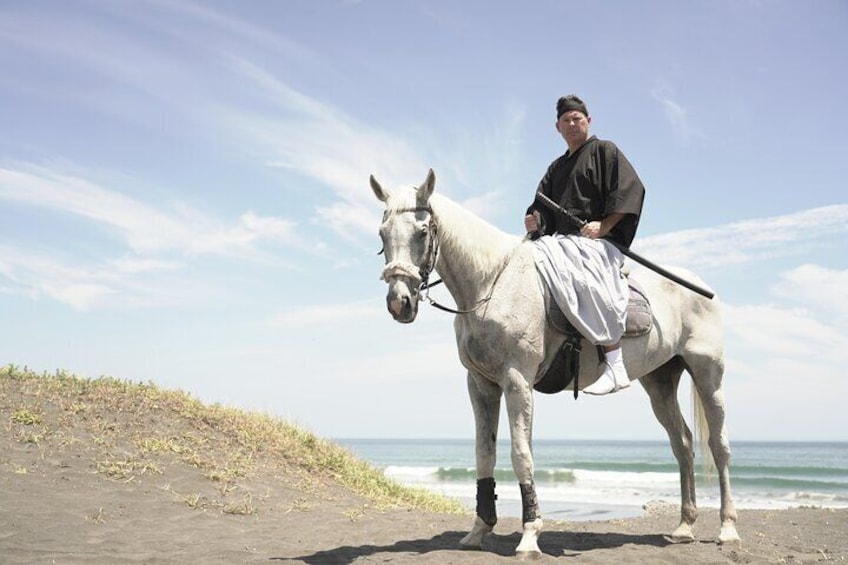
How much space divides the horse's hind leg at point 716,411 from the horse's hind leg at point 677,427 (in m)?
0.23

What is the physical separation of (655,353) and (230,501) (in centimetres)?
484

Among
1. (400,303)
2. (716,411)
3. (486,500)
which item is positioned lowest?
(486,500)

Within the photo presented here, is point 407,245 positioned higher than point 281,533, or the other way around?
point 407,245

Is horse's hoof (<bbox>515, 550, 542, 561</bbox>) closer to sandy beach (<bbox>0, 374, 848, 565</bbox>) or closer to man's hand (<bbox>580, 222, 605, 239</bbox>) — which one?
sandy beach (<bbox>0, 374, 848, 565</bbox>)

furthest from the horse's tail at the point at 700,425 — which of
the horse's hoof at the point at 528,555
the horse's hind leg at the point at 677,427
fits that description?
the horse's hoof at the point at 528,555

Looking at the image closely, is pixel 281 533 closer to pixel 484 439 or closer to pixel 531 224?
pixel 484 439

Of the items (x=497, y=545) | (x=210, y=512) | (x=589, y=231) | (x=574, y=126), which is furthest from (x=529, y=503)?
(x=210, y=512)

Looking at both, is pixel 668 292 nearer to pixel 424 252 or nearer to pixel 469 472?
pixel 424 252

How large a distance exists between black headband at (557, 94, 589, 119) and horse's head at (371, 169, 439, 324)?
1.76m

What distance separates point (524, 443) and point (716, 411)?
2.57 m

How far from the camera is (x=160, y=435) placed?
30.1 feet

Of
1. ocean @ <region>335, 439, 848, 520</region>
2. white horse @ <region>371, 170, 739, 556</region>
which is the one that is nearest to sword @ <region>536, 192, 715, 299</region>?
white horse @ <region>371, 170, 739, 556</region>

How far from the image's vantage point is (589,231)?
554 centimetres

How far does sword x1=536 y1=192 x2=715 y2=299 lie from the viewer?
18.3 ft
